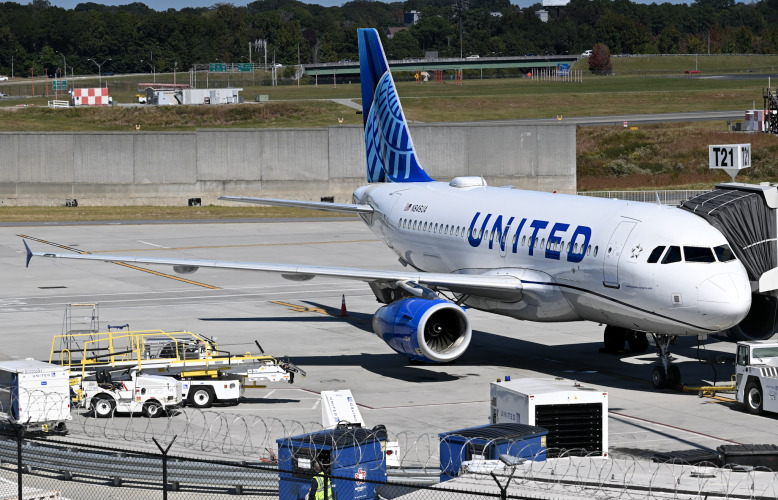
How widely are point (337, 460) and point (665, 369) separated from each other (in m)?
14.7

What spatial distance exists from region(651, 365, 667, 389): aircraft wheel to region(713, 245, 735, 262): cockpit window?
365 centimetres

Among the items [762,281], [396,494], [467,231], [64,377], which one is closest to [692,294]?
[762,281]

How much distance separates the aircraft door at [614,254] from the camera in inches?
1178

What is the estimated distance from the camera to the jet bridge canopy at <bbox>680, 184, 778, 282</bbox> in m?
30.9

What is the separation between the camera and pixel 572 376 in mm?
32531

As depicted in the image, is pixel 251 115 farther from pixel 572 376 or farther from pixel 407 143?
pixel 572 376

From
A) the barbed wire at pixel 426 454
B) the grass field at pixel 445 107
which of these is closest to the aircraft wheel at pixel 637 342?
the barbed wire at pixel 426 454

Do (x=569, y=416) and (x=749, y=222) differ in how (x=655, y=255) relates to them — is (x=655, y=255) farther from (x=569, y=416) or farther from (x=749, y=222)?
(x=569, y=416)

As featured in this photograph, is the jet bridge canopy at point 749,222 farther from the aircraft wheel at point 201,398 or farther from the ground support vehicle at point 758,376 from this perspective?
the aircraft wheel at point 201,398

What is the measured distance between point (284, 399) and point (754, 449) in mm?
12838

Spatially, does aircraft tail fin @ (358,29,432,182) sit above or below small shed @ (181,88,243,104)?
below

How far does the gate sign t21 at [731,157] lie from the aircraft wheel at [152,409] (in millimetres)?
18551

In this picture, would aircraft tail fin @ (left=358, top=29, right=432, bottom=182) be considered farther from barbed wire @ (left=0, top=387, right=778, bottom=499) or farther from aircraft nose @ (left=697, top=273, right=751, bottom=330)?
barbed wire @ (left=0, top=387, right=778, bottom=499)

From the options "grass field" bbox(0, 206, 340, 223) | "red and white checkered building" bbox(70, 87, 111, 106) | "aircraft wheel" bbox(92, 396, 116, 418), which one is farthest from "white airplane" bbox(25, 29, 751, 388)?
"red and white checkered building" bbox(70, 87, 111, 106)
